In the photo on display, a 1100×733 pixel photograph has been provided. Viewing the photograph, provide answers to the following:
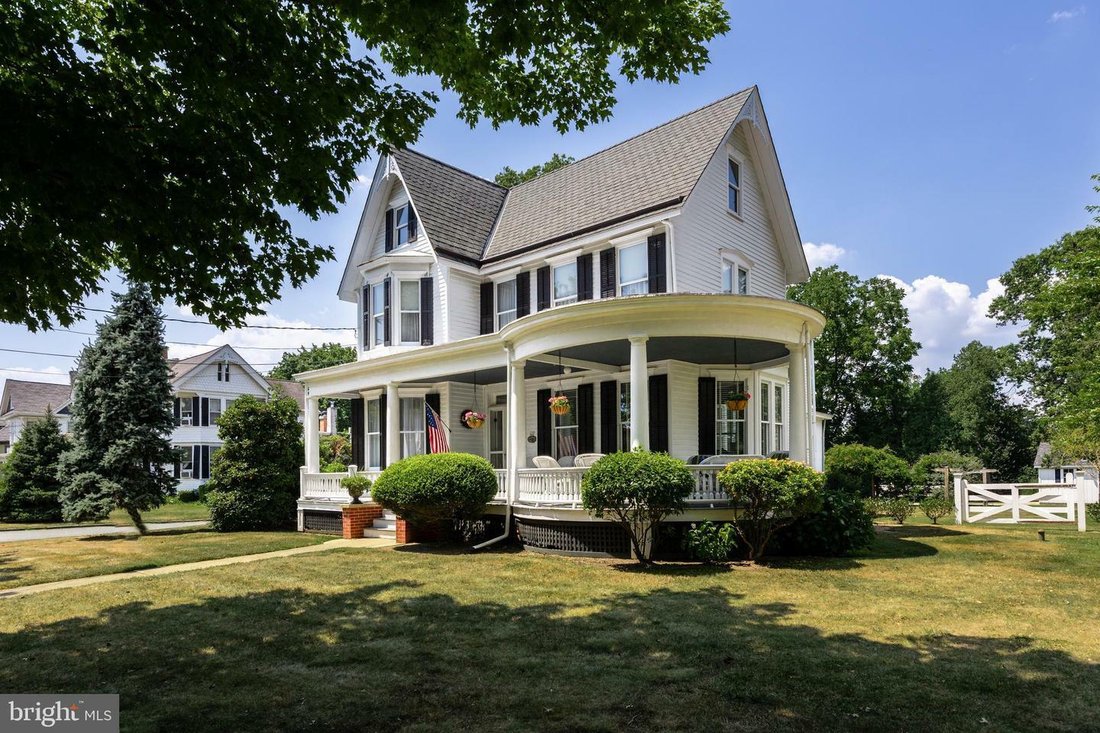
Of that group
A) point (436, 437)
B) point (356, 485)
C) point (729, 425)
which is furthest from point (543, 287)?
point (356, 485)

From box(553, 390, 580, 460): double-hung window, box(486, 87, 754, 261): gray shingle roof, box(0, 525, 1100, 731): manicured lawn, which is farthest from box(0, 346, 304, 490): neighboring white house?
box(0, 525, 1100, 731): manicured lawn

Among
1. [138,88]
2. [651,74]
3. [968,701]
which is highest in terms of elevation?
[651,74]

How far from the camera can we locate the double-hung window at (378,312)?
21.0m

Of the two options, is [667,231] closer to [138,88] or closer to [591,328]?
[591,328]

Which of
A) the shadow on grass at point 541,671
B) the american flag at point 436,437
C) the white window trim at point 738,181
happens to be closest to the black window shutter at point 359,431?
the american flag at point 436,437

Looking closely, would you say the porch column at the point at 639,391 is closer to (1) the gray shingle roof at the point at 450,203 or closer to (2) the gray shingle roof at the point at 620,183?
(2) the gray shingle roof at the point at 620,183

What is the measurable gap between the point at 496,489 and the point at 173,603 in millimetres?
7098

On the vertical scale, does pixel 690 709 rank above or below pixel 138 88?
below

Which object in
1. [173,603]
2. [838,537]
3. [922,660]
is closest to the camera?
[922,660]

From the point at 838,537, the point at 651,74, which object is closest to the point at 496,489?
the point at 838,537

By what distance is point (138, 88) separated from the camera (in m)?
6.96

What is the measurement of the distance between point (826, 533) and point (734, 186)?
952 cm

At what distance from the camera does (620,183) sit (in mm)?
18844

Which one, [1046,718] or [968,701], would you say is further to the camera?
[968,701]
